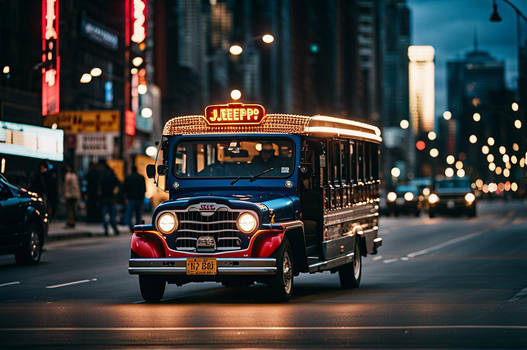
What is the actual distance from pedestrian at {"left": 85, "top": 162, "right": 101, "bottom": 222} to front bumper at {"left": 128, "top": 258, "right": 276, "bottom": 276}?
2424 centimetres

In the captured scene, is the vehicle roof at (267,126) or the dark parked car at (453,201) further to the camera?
the dark parked car at (453,201)

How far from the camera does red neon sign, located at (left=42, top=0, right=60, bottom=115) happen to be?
182 feet

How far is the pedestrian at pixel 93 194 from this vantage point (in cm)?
3922

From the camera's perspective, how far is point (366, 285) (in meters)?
18.9

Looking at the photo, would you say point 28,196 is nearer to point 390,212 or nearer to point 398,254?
point 398,254

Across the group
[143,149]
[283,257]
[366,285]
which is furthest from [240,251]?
[143,149]

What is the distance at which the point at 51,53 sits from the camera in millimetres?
57250

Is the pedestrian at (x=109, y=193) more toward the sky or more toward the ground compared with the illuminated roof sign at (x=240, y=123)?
more toward the ground

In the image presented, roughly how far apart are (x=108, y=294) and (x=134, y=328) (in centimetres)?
456

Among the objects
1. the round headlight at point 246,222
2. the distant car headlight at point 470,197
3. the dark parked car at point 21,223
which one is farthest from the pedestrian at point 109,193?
the distant car headlight at point 470,197

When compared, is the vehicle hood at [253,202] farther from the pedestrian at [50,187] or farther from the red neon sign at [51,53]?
the red neon sign at [51,53]

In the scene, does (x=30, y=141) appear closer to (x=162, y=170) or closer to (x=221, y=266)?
(x=162, y=170)

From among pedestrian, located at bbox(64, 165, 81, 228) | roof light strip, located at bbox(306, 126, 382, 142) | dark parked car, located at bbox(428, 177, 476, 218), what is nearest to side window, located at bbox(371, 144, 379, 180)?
roof light strip, located at bbox(306, 126, 382, 142)

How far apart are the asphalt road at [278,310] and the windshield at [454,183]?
3871 cm
